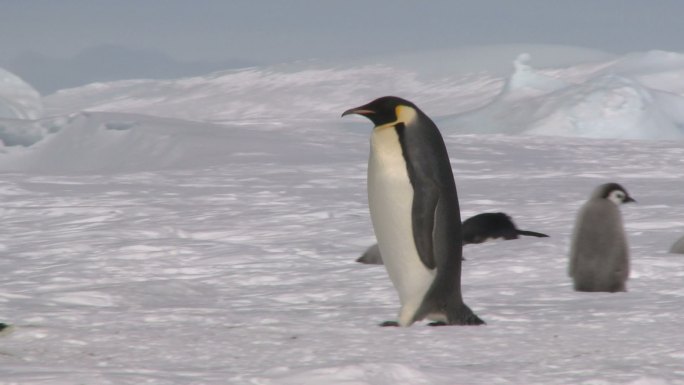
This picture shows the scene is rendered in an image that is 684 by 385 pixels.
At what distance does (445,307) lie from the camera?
13.5ft

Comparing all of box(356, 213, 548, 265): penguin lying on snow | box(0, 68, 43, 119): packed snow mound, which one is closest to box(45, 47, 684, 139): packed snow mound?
box(0, 68, 43, 119): packed snow mound

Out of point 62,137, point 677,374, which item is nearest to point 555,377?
point 677,374

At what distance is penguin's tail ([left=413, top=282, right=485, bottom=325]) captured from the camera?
13.4 feet

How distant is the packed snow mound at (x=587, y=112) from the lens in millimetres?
25234

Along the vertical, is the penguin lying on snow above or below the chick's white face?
below

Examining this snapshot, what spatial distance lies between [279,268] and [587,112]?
20564 mm

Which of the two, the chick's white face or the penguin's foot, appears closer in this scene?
the penguin's foot

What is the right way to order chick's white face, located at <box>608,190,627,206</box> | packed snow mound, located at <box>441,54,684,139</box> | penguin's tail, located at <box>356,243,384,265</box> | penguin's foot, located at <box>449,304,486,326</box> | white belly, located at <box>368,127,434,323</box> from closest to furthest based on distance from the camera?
penguin's foot, located at <box>449,304,486,326</box>, white belly, located at <box>368,127,434,323</box>, chick's white face, located at <box>608,190,627,206</box>, penguin's tail, located at <box>356,243,384,265</box>, packed snow mound, located at <box>441,54,684,139</box>

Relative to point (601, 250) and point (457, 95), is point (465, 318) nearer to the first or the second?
point (601, 250)

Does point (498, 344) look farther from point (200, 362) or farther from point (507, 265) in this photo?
point (507, 265)

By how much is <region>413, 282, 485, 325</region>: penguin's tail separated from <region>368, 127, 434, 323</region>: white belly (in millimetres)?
35

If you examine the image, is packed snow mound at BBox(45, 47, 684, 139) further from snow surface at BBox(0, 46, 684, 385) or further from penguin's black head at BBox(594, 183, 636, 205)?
penguin's black head at BBox(594, 183, 636, 205)

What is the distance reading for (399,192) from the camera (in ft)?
13.9

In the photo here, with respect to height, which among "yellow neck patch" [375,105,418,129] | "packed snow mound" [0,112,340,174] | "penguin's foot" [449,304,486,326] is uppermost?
"yellow neck patch" [375,105,418,129]
